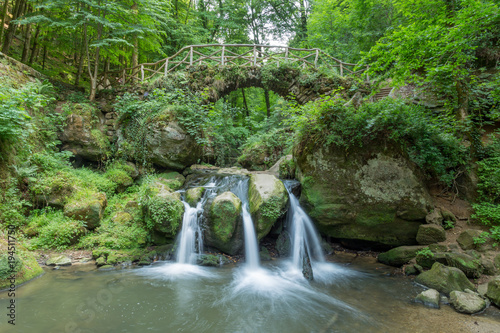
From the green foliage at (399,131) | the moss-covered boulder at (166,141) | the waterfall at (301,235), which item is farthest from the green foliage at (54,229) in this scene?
the green foliage at (399,131)

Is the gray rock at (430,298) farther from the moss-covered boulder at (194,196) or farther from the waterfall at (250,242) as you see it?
the moss-covered boulder at (194,196)

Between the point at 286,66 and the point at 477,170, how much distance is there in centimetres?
820

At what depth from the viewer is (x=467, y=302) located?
3592 millimetres

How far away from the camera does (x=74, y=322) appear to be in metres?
3.06

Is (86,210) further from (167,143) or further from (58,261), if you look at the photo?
(167,143)

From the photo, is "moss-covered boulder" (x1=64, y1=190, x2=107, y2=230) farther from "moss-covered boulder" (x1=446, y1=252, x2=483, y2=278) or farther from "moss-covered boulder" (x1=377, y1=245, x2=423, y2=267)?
"moss-covered boulder" (x1=446, y1=252, x2=483, y2=278)

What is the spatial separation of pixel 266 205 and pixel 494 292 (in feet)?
13.8

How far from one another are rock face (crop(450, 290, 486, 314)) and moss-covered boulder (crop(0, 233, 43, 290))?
688 centimetres

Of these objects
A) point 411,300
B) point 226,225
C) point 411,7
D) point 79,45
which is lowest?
point 411,300

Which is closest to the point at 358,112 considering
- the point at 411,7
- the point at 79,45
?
the point at 411,7

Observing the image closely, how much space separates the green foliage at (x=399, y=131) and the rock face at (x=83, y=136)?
733 centimetres

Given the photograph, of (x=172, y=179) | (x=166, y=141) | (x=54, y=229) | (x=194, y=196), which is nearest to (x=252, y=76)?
(x=166, y=141)

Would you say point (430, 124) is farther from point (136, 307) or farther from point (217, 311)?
point (136, 307)

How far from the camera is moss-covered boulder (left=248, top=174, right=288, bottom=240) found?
5957 mm
